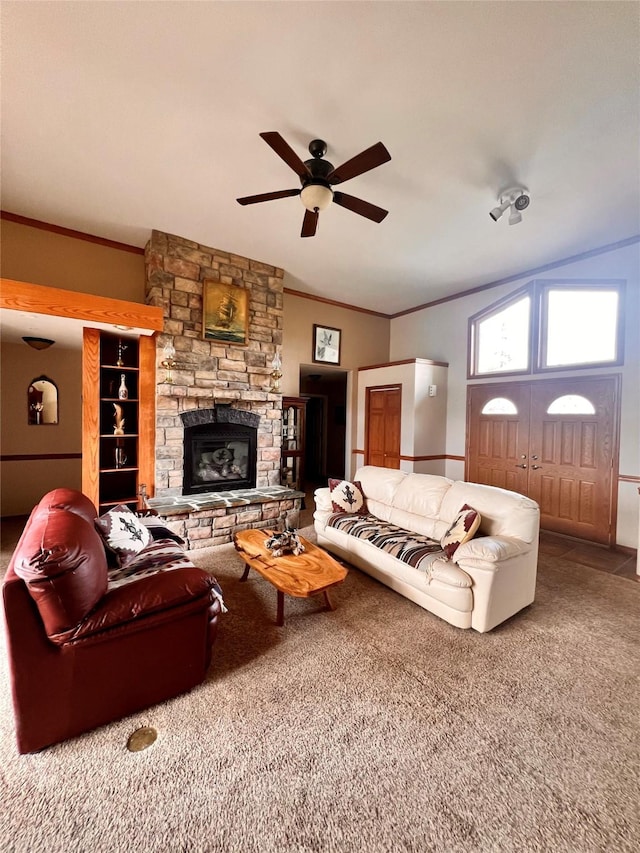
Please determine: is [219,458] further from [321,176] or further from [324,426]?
[324,426]

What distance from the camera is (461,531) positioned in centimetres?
259

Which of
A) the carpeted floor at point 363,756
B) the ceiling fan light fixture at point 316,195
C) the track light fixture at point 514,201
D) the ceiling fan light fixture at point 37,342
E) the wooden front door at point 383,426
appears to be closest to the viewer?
the carpeted floor at point 363,756

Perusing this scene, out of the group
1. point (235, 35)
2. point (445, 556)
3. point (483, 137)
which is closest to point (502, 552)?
point (445, 556)

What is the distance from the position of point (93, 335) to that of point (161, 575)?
306 cm

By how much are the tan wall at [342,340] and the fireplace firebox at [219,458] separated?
134cm

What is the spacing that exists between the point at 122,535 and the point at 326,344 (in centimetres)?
460

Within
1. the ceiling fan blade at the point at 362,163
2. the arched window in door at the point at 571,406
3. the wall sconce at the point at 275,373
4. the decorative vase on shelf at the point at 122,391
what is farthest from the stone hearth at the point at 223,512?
the arched window in door at the point at 571,406

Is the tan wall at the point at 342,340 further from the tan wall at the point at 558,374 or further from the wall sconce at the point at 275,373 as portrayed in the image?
the wall sconce at the point at 275,373

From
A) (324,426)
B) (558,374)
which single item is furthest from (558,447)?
(324,426)

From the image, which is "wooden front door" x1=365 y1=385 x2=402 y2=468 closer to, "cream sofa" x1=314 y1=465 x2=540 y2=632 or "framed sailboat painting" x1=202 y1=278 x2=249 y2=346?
"cream sofa" x1=314 y1=465 x2=540 y2=632

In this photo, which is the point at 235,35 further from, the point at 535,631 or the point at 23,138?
the point at 535,631

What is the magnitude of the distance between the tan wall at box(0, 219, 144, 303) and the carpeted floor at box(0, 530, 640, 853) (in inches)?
148

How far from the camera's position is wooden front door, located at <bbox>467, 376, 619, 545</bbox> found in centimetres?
410

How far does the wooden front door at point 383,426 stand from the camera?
5.91 metres
